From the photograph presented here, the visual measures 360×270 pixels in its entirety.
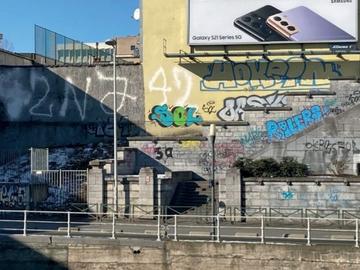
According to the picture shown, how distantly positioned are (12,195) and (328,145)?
15.0 metres

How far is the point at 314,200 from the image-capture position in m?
27.0

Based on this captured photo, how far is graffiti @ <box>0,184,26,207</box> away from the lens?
30219 millimetres

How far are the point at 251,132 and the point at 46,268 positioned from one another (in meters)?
16.6

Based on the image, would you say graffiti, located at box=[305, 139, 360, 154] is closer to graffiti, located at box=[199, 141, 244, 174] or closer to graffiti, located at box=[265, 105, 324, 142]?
graffiti, located at box=[265, 105, 324, 142]

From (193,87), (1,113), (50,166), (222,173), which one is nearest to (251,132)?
(222,173)

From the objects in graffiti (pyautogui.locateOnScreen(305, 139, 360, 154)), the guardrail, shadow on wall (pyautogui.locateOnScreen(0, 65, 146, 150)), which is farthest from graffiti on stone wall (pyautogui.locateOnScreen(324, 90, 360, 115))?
shadow on wall (pyautogui.locateOnScreen(0, 65, 146, 150))

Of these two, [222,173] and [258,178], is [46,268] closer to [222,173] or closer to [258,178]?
[258,178]

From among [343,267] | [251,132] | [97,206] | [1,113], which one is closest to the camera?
[343,267]

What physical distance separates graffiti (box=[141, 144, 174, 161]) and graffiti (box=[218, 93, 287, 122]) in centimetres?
440

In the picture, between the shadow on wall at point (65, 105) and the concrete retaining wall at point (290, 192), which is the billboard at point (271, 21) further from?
the concrete retaining wall at point (290, 192)

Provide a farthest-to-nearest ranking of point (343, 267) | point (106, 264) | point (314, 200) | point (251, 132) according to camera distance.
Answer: point (251, 132) < point (314, 200) < point (106, 264) < point (343, 267)

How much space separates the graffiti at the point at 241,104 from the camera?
121ft

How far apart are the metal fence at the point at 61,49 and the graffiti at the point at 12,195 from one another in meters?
14.8

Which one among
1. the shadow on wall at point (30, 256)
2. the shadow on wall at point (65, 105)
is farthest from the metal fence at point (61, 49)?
the shadow on wall at point (30, 256)
